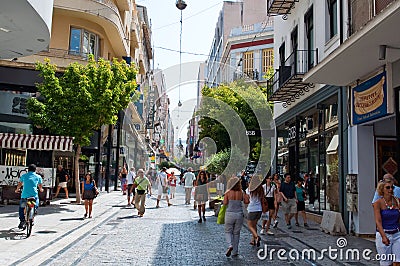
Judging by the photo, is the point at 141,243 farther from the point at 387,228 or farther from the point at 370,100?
the point at 370,100

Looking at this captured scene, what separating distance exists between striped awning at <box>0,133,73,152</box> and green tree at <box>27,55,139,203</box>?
0.35m

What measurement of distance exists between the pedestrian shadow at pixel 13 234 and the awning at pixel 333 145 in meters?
9.92

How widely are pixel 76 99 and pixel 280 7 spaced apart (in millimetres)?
9711

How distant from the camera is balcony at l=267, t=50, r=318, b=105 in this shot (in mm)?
16750

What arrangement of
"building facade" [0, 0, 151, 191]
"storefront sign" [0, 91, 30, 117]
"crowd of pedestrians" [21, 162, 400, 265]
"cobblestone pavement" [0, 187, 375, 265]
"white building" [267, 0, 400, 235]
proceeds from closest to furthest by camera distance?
"crowd of pedestrians" [21, 162, 400, 265] < "cobblestone pavement" [0, 187, 375, 265] < "white building" [267, 0, 400, 235] < "building facade" [0, 0, 151, 191] < "storefront sign" [0, 91, 30, 117]

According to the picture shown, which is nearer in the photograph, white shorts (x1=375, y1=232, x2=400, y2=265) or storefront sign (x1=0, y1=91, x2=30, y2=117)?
white shorts (x1=375, y1=232, x2=400, y2=265)

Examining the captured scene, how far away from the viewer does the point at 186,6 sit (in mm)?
20062

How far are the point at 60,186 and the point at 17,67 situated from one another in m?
6.20

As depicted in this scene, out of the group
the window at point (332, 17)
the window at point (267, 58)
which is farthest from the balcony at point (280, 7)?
the window at point (267, 58)

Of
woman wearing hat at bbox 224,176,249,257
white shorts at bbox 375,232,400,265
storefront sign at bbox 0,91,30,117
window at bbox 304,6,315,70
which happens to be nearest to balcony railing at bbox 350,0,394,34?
window at bbox 304,6,315,70

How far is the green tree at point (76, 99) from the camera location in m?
18.4

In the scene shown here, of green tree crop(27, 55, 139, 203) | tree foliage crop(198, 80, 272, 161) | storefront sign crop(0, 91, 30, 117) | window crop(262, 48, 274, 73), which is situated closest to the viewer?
green tree crop(27, 55, 139, 203)

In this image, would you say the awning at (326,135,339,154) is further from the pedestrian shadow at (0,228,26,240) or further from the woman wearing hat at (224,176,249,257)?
the pedestrian shadow at (0,228,26,240)

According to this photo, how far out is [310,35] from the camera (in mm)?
17578
